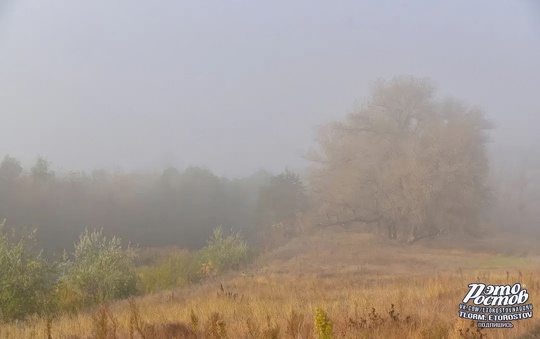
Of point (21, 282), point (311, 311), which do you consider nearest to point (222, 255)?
point (21, 282)

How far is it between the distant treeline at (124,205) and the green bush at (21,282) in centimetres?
2592

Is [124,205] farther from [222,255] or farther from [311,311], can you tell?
[311,311]

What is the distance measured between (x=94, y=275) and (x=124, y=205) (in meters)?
36.0

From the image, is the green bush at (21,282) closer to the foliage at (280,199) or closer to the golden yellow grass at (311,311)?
the golden yellow grass at (311,311)

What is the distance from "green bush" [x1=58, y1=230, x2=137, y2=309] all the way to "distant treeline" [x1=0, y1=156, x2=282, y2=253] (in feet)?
77.0

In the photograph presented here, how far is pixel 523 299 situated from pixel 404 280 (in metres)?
6.69

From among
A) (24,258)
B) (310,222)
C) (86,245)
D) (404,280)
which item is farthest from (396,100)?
(24,258)

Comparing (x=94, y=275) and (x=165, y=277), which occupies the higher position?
(x=94, y=275)

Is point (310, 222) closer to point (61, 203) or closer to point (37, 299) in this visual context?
point (61, 203)

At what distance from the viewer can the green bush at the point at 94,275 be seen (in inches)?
550

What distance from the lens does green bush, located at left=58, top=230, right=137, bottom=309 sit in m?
14.0

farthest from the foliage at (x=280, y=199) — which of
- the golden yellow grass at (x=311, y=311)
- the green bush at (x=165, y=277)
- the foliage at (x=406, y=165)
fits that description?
the golden yellow grass at (x=311, y=311)

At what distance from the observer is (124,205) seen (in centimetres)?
4897

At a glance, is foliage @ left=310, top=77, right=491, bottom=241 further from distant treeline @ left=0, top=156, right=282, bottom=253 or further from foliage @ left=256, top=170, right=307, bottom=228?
distant treeline @ left=0, top=156, right=282, bottom=253
